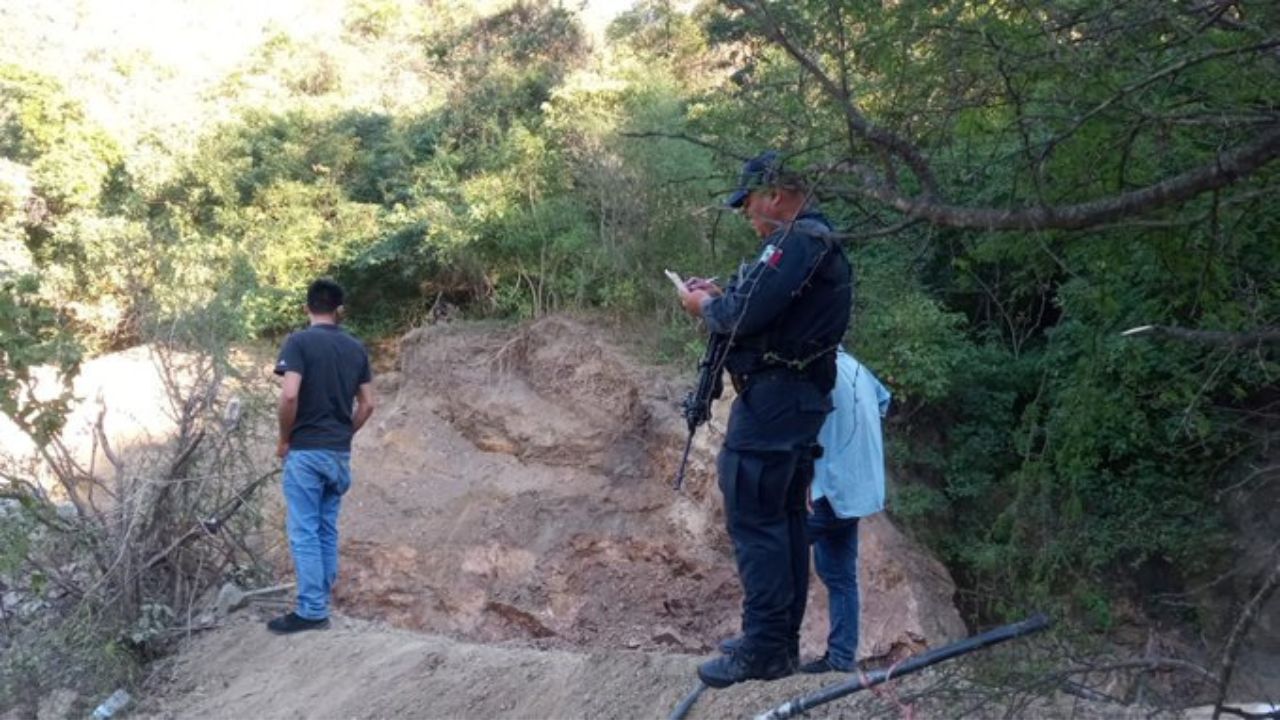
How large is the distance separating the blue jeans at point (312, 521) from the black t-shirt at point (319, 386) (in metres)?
0.08

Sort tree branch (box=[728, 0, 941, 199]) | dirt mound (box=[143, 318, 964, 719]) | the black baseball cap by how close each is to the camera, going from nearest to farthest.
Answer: tree branch (box=[728, 0, 941, 199]) → the black baseball cap → dirt mound (box=[143, 318, 964, 719])

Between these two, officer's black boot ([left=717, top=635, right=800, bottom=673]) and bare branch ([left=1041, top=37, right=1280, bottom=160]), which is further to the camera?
officer's black boot ([left=717, top=635, right=800, bottom=673])

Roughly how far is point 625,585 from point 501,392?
2.58 metres

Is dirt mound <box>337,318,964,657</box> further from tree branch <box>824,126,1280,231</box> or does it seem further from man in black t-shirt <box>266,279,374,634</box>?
tree branch <box>824,126,1280,231</box>

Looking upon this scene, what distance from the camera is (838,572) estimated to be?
496cm

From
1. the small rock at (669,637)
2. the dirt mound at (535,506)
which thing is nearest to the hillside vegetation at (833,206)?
the dirt mound at (535,506)

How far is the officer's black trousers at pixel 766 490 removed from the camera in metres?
4.23

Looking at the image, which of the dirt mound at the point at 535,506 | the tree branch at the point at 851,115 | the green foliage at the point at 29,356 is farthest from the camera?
the dirt mound at the point at 535,506

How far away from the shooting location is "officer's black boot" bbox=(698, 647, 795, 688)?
427 centimetres

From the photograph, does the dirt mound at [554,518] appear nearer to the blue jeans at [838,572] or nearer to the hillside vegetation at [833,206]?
the hillside vegetation at [833,206]

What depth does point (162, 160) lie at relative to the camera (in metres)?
16.9

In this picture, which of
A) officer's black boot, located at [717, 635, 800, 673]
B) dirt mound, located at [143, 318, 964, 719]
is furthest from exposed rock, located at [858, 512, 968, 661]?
officer's black boot, located at [717, 635, 800, 673]

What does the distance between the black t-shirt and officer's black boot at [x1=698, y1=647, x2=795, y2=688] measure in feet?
10.3

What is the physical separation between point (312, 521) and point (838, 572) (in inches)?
123
